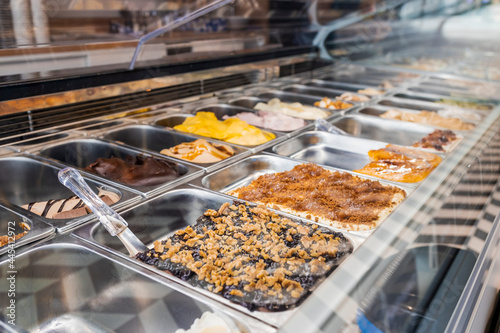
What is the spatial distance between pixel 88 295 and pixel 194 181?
1.76 feet

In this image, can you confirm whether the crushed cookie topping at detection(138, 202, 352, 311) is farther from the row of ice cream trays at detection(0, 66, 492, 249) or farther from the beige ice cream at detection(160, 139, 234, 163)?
the beige ice cream at detection(160, 139, 234, 163)

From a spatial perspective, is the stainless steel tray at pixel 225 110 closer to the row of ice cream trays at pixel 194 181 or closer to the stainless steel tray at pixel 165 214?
the row of ice cream trays at pixel 194 181

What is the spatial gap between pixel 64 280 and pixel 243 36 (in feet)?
7.54

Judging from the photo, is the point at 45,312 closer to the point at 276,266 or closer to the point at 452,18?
the point at 276,266

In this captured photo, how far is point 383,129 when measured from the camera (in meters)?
2.35

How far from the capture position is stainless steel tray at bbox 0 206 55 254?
3.33 feet

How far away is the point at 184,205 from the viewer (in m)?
1.42

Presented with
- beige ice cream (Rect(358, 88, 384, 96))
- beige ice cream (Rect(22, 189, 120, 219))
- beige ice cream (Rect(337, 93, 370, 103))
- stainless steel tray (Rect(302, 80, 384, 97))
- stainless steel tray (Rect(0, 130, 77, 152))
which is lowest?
beige ice cream (Rect(22, 189, 120, 219))

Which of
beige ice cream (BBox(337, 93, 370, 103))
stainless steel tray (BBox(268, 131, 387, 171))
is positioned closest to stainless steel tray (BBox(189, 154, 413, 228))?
stainless steel tray (BBox(268, 131, 387, 171))

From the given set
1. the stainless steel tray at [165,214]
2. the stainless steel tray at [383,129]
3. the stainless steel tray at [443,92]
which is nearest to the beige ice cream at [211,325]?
the stainless steel tray at [165,214]

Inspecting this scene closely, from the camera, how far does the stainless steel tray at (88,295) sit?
0.94 m

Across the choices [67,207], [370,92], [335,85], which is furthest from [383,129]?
[67,207]

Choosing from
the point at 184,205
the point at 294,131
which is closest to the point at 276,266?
the point at 184,205

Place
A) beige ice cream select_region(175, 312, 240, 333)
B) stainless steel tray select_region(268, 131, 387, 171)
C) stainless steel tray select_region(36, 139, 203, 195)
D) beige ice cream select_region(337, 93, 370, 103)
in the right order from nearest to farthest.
A: beige ice cream select_region(175, 312, 240, 333) → stainless steel tray select_region(36, 139, 203, 195) → stainless steel tray select_region(268, 131, 387, 171) → beige ice cream select_region(337, 93, 370, 103)
